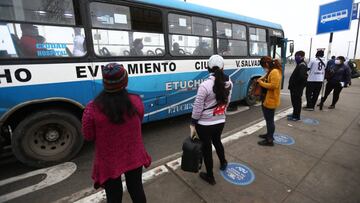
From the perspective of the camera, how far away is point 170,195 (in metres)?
2.58

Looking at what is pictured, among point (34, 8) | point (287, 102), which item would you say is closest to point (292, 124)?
point (287, 102)

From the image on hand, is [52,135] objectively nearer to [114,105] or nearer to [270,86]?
[114,105]

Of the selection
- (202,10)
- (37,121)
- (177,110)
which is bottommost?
(177,110)

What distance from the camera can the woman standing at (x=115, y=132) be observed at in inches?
58.6

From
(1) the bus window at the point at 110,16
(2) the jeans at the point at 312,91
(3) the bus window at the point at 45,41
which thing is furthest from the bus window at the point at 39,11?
(2) the jeans at the point at 312,91

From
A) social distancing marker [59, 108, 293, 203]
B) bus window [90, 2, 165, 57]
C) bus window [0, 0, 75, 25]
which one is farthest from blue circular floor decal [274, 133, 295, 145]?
bus window [0, 0, 75, 25]

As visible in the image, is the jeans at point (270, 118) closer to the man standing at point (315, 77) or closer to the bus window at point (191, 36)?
the bus window at point (191, 36)

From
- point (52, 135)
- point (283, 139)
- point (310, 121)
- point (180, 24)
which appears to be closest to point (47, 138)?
point (52, 135)

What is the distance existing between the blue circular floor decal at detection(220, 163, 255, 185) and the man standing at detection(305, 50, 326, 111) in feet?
15.8

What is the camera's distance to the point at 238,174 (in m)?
3.03

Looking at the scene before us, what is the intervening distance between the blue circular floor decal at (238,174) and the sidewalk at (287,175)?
8 centimetres

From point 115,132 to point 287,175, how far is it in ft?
9.23

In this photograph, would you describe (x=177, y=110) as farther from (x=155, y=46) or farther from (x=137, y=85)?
(x=155, y=46)

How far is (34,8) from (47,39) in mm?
469
